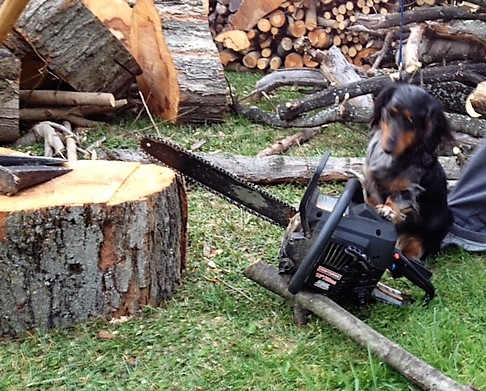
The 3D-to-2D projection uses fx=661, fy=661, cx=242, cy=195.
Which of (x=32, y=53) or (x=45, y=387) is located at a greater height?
(x=32, y=53)

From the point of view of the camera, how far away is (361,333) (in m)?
2.83

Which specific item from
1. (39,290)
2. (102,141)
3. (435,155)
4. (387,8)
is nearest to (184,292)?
(39,290)

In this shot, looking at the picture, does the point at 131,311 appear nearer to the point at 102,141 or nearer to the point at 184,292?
the point at 184,292

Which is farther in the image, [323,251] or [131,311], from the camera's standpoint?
[131,311]

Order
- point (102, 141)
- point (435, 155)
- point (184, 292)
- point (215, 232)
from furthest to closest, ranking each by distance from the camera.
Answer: point (102, 141) → point (215, 232) → point (435, 155) → point (184, 292)

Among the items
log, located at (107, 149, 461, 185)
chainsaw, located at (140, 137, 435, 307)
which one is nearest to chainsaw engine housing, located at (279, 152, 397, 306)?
chainsaw, located at (140, 137, 435, 307)

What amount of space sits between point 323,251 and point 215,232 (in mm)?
1421

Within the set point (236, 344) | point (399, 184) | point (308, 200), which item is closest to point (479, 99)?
point (399, 184)

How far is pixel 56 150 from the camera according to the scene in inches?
195

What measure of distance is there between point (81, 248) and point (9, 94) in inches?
99.4

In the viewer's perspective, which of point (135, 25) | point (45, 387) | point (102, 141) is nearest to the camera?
point (45, 387)

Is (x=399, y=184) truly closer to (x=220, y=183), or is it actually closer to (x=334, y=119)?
(x=220, y=183)

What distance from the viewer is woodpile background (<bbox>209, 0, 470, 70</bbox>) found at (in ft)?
29.2

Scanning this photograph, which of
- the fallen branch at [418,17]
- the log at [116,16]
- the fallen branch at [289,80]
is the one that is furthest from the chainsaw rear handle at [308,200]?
the fallen branch at [418,17]
